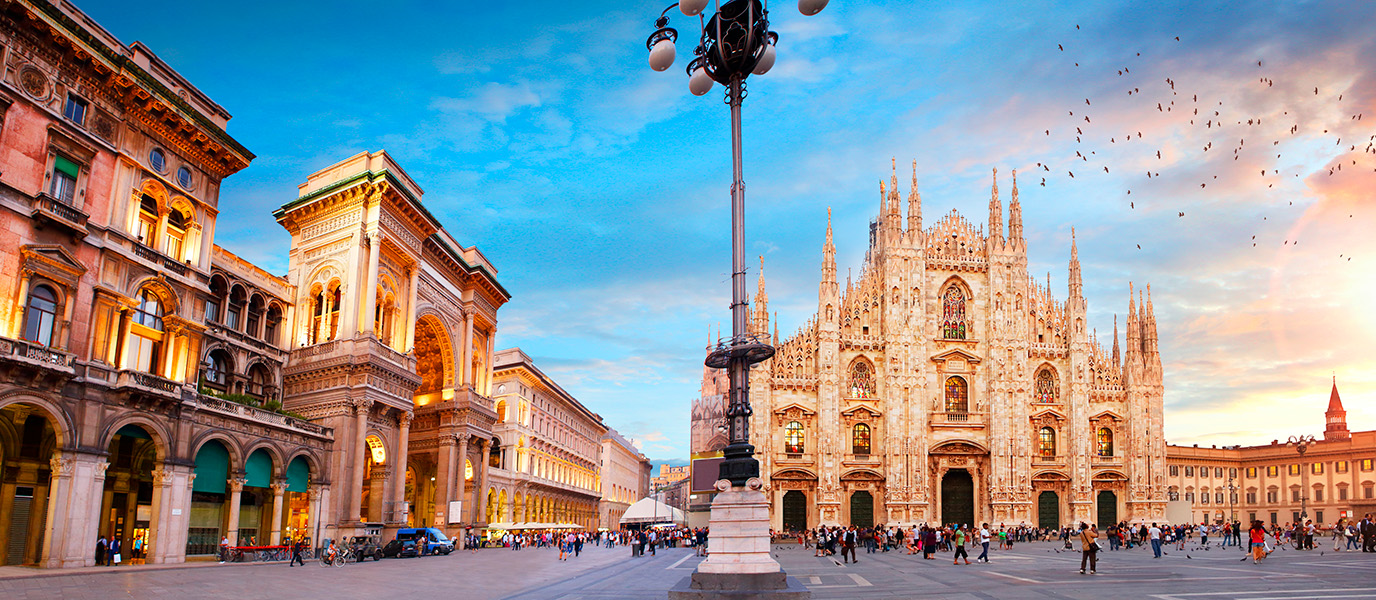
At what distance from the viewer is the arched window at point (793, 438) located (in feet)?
204

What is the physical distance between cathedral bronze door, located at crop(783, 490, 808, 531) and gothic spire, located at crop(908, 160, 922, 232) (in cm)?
2067

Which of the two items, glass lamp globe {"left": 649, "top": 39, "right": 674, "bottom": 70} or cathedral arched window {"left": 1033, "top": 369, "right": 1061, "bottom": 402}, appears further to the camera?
cathedral arched window {"left": 1033, "top": 369, "right": 1061, "bottom": 402}

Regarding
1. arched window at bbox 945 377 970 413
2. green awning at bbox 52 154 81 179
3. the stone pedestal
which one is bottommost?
the stone pedestal

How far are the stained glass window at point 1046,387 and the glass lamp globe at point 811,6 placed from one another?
56764mm

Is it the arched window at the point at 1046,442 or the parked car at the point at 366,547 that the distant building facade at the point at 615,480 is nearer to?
the arched window at the point at 1046,442

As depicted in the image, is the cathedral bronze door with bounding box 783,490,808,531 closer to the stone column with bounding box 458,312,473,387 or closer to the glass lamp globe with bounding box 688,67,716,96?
the stone column with bounding box 458,312,473,387

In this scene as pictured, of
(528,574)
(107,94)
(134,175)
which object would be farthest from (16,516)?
(528,574)

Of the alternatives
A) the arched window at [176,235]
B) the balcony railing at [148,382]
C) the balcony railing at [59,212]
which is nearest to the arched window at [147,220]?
the arched window at [176,235]

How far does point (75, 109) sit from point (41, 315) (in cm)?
Answer: 667

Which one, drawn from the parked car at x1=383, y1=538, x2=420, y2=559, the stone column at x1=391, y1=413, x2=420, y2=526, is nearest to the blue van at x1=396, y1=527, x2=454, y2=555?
the parked car at x1=383, y1=538, x2=420, y2=559

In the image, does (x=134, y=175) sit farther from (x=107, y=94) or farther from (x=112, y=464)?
(x=112, y=464)

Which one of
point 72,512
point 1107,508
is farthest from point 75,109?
point 1107,508

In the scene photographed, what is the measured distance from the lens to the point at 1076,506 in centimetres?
6291

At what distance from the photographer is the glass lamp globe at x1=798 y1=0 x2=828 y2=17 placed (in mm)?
15125
